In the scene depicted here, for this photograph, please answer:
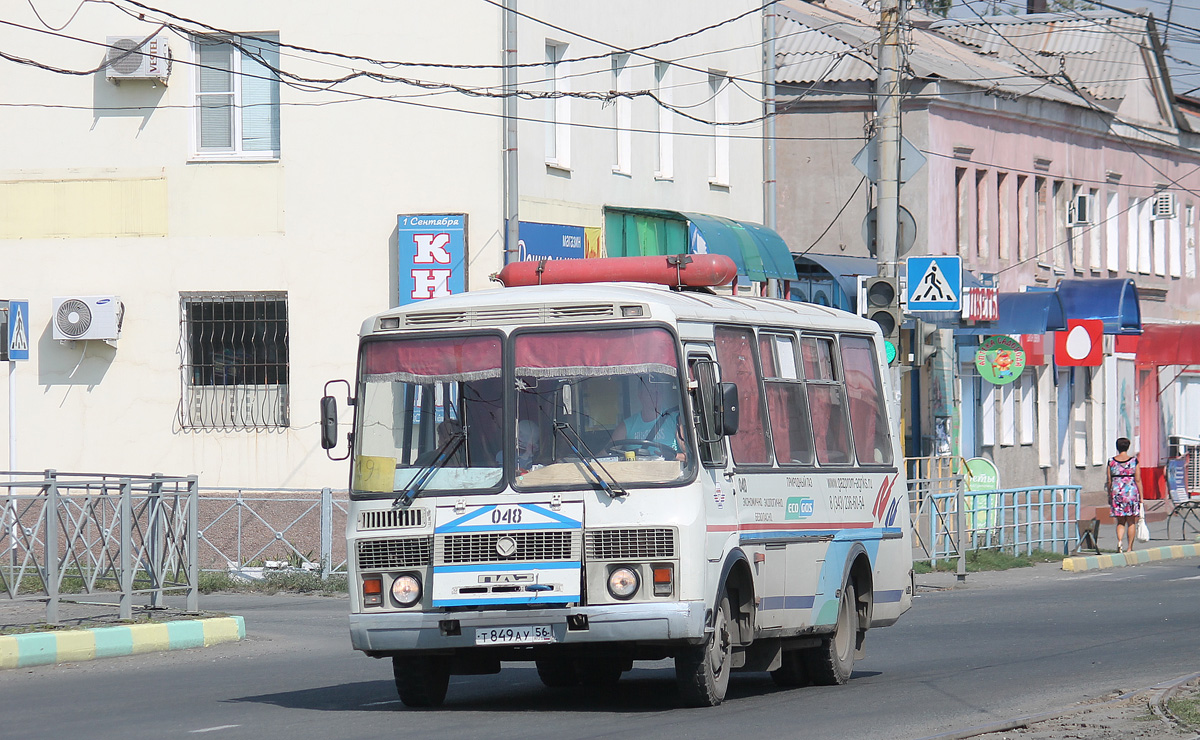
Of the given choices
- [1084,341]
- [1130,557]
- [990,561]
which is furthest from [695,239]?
[1084,341]

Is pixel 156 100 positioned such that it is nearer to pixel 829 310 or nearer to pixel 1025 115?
Result: pixel 829 310

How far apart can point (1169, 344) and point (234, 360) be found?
25629mm

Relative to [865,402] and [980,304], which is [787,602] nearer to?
[865,402]

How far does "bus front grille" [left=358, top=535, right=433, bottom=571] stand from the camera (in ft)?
36.7

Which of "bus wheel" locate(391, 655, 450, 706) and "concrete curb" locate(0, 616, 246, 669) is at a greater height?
"bus wheel" locate(391, 655, 450, 706)

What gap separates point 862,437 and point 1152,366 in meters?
32.9

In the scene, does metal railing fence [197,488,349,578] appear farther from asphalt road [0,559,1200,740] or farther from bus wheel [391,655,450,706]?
bus wheel [391,655,450,706]

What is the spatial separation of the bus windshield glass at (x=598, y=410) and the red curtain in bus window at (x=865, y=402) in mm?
2933

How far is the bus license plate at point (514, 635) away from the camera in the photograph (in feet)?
35.7

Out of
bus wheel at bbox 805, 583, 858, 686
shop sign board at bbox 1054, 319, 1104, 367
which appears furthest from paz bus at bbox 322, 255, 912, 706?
shop sign board at bbox 1054, 319, 1104, 367

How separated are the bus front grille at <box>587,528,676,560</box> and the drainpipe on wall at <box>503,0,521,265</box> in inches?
535

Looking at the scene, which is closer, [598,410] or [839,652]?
[598,410]

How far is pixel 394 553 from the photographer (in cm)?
1125

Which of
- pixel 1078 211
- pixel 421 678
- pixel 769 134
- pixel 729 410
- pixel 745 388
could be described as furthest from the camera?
pixel 1078 211
